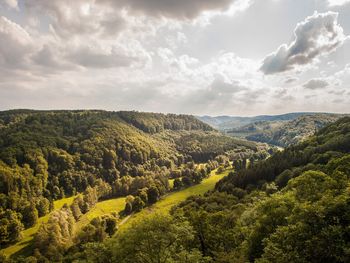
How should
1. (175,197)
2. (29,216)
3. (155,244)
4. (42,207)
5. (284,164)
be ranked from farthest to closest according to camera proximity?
(175,197) → (42,207) → (29,216) → (284,164) → (155,244)

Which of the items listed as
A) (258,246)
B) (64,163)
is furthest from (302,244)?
(64,163)

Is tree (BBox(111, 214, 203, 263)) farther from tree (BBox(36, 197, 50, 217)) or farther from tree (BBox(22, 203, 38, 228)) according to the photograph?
tree (BBox(36, 197, 50, 217))

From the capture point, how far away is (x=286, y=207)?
3788 cm

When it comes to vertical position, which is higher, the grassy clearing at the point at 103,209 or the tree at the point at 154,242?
the tree at the point at 154,242

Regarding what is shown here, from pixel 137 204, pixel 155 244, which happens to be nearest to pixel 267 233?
pixel 155 244

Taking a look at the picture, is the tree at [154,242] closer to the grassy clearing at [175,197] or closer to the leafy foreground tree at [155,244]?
the leafy foreground tree at [155,244]

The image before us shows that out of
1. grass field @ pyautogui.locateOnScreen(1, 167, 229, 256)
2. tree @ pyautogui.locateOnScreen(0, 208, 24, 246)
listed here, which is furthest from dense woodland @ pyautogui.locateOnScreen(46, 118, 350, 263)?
tree @ pyautogui.locateOnScreen(0, 208, 24, 246)

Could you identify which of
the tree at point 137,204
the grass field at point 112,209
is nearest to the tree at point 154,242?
the grass field at point 112,209

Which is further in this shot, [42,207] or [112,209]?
[112,209]

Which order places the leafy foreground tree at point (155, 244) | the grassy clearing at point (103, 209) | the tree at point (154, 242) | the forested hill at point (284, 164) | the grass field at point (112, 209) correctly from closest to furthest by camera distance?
the leafy foreground tree at point (155, 244) → the tree at point (154, 242) → the grass field at point (112, 209) → the forested hill at point (284, 164) → the grassy clearing at point (103, 209)

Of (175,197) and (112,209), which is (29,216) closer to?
(112,209)

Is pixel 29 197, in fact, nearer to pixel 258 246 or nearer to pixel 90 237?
pixel 90 237

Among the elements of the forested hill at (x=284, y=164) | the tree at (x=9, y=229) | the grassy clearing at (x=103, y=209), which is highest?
the forested hill at (x=284, y=164)

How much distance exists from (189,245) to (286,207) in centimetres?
2154
